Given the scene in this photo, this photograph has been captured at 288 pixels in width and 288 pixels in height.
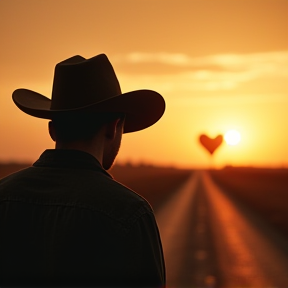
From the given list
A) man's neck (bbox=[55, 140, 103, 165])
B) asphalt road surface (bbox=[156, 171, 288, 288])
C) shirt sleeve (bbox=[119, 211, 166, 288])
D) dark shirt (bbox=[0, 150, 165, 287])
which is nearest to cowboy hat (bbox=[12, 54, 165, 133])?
man's neck (bbox=[55, 140, 103, 165])

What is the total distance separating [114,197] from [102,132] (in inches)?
12.8

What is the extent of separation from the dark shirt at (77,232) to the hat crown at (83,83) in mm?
384

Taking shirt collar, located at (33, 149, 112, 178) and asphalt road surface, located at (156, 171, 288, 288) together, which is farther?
asphalt road surface, located at (156, 171, 288, 288)

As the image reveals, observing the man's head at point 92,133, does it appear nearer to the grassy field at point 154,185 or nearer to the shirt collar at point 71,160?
the shirt collar at point 71,160

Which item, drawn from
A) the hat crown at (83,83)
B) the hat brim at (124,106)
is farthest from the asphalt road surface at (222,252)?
the hat crown at (83,83)

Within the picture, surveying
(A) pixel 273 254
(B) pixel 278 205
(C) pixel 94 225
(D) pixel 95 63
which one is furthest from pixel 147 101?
(B) pixel 278 205

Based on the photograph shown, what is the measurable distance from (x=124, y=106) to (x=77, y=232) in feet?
2.30

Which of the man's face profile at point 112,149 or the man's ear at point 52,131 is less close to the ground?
the man's ear at point 52,131

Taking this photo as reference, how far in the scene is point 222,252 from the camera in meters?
13.9

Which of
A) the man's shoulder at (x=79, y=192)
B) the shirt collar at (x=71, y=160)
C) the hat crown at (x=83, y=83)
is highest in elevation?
the hat crown at (x=83, y=83)

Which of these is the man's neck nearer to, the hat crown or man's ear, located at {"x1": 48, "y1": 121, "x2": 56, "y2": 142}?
man's ear, located at {"x1": 48, "y1": 121, "x2": 56, "y2": 142}

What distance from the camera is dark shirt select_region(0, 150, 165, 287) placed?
248 centimetres

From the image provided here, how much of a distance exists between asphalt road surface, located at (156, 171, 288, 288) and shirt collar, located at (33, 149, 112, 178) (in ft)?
24.3

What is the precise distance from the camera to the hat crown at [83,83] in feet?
9.84
